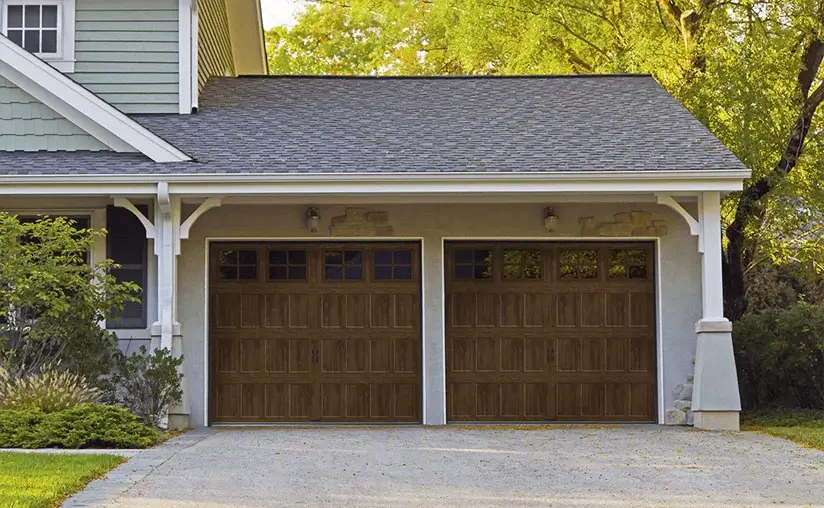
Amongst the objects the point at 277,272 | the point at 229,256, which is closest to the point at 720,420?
the point at 277,272

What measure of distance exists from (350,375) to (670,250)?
160 inches

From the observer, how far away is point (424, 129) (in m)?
14.8

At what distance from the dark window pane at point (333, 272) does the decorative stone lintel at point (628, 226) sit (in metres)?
2.90

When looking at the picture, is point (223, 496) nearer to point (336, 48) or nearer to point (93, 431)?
point (93, 431)

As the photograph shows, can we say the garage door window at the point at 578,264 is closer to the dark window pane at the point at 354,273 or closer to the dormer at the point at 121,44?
the dark window pane at the point at 354,273

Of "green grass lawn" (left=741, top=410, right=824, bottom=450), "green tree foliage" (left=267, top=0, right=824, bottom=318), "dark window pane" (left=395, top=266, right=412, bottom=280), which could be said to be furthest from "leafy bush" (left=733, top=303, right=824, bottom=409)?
"dark window pane" (left=395, top=266, right=412, bottom=280)

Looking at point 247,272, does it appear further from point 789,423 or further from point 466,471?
point 789,423

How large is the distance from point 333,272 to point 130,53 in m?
4.00

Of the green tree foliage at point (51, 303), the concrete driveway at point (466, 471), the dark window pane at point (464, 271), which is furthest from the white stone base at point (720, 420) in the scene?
the green tree foliage at point (51, 303)

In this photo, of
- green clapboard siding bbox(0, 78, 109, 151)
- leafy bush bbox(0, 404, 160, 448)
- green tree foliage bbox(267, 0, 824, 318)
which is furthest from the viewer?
green tree foliage bbox(267, 0, 824, 318)

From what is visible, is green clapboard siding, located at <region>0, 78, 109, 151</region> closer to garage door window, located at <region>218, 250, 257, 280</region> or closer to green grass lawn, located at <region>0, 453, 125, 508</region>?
garage door window, located at <region>218, 250, 257, 280</region>

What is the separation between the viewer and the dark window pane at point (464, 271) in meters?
14.4

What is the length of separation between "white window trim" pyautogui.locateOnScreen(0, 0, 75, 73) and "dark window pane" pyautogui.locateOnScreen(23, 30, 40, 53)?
0.41ft

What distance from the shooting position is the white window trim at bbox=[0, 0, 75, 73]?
1544 cm
